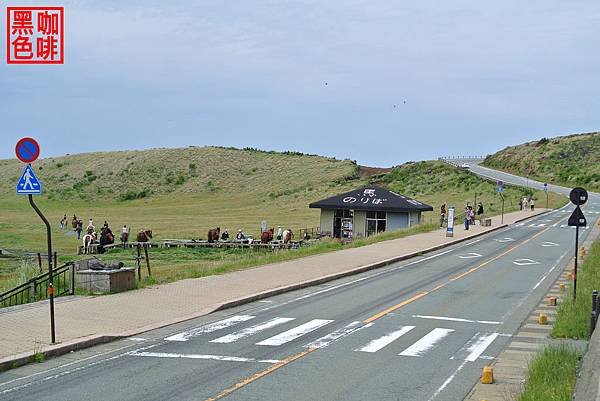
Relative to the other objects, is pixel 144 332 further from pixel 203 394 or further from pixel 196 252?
pixel 196 252

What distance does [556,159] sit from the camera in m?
140

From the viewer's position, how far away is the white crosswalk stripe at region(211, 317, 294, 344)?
1350 cm

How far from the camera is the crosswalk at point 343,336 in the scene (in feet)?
41.8

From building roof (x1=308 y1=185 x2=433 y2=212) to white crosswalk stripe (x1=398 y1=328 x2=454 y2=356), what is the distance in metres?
32.2

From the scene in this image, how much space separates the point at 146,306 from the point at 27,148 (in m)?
5.26

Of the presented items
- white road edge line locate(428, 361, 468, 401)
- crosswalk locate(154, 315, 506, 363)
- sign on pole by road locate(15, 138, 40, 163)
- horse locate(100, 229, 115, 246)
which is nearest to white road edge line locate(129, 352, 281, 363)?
crosswalk locate(154, 315, 506, 363)

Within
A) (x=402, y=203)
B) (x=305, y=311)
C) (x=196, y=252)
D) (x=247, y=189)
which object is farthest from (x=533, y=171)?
(x=305, y=311)

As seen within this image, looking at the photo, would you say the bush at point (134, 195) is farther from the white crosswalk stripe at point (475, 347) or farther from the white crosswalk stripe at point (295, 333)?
the white crosswalk stripe at point (475, 347)

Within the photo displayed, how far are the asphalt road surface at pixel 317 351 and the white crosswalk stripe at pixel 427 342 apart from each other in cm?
2

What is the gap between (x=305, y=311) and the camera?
1700cm

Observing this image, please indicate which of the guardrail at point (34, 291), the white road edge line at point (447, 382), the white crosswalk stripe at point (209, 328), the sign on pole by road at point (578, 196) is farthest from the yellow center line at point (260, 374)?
the sign on pole by road at point (578, 196)

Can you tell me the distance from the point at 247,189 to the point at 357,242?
8003cm

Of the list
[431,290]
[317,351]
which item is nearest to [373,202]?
[431,290]

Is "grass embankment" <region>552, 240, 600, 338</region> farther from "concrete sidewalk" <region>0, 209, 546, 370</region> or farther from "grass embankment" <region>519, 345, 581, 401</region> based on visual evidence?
"concrete sidewalk" <region>0, 209, 546, 370</region>
